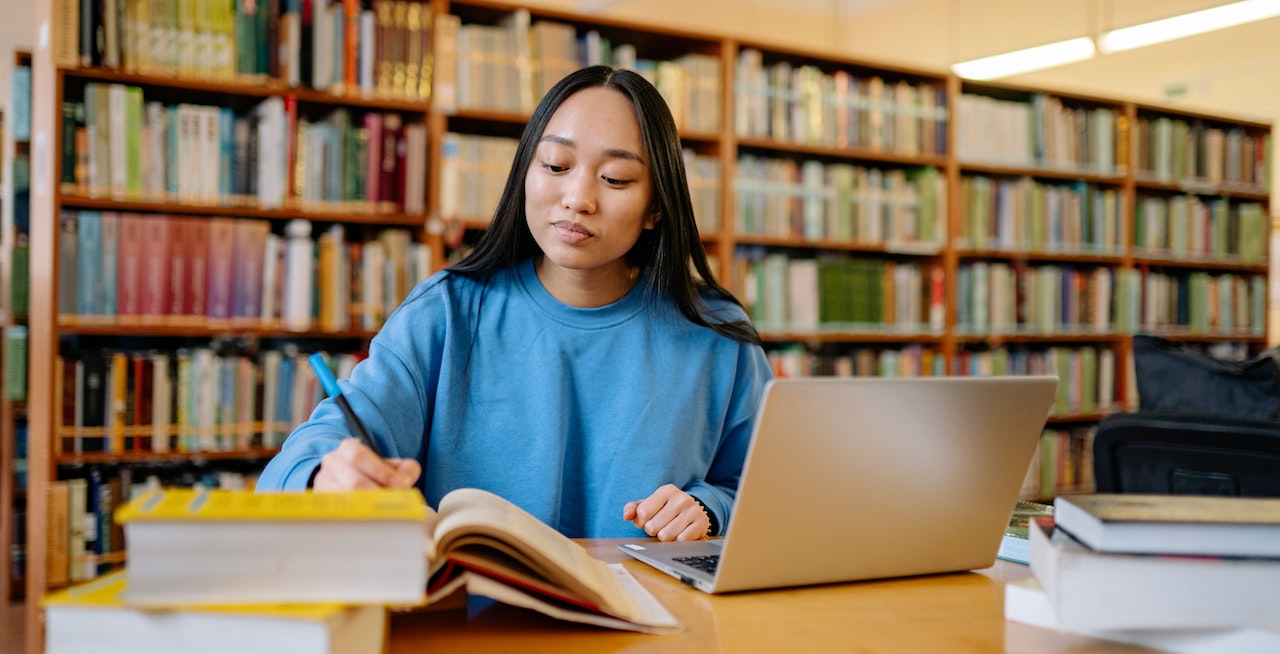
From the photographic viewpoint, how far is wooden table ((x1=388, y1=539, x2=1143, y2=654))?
2.72ft

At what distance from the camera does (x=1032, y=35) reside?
645cm

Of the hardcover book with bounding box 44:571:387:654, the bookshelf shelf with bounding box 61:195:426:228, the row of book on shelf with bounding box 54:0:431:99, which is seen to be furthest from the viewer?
the bookshelf shelf with bounding box 61:195:426:228

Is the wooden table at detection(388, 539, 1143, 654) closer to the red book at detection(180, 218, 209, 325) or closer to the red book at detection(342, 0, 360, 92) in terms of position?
the red book at detection(180, 218, 209, 325)

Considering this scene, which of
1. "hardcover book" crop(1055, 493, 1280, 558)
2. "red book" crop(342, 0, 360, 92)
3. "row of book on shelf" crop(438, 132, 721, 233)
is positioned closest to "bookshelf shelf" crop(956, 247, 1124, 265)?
"row of book on shelf" crop(438, 132, 721, 233)

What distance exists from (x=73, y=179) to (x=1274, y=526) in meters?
2.98

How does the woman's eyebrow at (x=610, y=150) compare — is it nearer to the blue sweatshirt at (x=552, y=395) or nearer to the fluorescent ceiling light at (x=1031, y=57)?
the blue sweatshirt at (x=552, y=395)

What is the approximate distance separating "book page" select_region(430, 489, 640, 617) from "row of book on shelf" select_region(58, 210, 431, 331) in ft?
7.81

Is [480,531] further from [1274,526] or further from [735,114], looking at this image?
[735,114]

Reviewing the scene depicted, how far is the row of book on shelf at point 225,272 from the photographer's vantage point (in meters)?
2.91

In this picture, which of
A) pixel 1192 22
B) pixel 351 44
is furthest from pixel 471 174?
pixel 1192 22

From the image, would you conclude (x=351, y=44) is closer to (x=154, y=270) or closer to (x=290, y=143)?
(x=290, y=143)

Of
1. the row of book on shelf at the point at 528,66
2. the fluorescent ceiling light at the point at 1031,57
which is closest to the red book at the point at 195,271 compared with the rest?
the row of book on shelf at the point at 528,66

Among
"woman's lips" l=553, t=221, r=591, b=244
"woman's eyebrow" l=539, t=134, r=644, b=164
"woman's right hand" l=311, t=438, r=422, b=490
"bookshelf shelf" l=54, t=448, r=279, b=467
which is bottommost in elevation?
"bookshelf shelf" l=54, t=448, r=279, b=467

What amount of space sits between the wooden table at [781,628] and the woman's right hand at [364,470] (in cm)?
12
